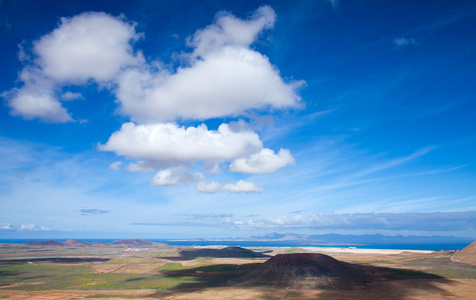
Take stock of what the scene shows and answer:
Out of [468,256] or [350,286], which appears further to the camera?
[468,256]

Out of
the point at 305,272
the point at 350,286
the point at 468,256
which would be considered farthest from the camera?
the point at 468,256

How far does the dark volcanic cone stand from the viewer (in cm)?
7150

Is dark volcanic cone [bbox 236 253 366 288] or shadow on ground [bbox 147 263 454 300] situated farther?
dark volcanic cone [bbox 236 253 366 288]

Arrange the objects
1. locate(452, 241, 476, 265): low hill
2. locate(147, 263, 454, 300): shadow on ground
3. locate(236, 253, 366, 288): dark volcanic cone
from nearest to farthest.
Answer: locate(147, 263, 454, 300): shadow on ground
locate(236, 253, 366, 288): dark volcanic cone
locate(452, 241, 476, 265): low hill

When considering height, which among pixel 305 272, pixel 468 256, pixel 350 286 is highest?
pixel 468 256

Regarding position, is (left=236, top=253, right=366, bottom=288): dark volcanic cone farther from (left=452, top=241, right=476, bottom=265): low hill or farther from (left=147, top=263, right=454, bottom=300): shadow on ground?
(left=452, top=241, right=476, bottom=265): low hill

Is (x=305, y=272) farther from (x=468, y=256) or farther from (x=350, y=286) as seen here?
(x=468, y=256)

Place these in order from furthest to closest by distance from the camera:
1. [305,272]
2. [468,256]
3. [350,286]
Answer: [468,256]
[305,272]
[350,286]

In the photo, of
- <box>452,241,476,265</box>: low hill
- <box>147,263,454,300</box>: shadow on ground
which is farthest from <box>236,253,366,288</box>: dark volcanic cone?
<box>452,241,476,265</box>: low hill

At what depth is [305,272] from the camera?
75000 millimetres

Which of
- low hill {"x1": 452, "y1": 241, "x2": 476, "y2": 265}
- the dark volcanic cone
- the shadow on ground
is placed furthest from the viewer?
low hill {"x1": 452, "y1": 241, "x2": 476, "y2": 265}

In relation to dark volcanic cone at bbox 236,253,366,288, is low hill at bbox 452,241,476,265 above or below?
above

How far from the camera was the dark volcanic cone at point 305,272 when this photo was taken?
235 feet

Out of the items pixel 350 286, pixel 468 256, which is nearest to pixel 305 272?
pixel 350 286
